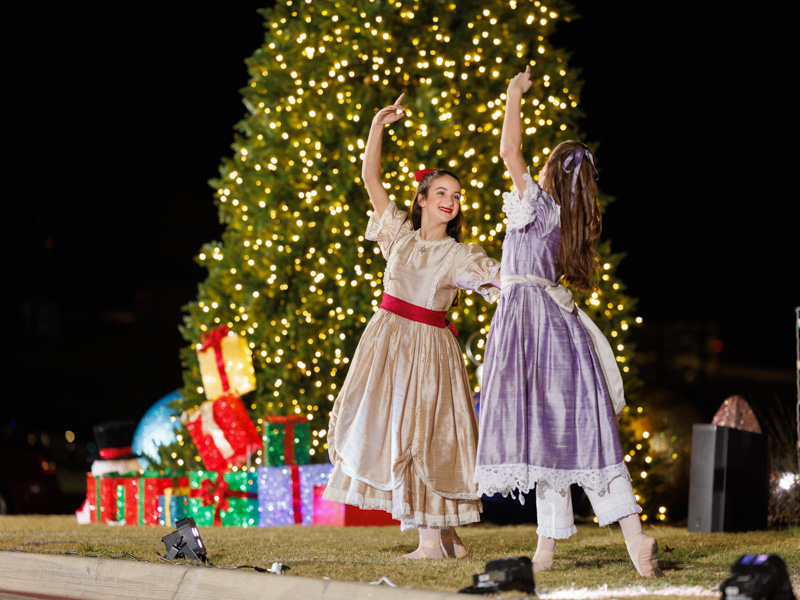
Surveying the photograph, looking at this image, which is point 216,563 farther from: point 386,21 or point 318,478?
point 386,21

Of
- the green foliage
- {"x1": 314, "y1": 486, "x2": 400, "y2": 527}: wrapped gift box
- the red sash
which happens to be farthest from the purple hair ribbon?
{"x1": 314, "y1": 486, "x2": 400, "y2": 527}: wrapped gift box

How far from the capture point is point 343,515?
24.6 feet

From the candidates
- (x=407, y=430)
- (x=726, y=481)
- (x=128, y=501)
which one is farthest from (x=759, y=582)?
(x=128, y=501)

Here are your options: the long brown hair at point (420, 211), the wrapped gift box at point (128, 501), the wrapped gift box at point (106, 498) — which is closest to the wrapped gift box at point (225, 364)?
the wrapped gift box at point (128, 501)

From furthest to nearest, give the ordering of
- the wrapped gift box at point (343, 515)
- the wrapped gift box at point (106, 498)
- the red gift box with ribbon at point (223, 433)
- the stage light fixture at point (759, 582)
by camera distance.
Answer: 1. the wrapped gift box at point (106, 498)
2. the red gift box with ribbon at point (223, 433)
3. the wrapped gift box at point (343, 515)
4. the stage light fixture at point (759, 582)

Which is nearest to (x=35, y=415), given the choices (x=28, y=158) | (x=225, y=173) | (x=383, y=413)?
(x=28, y=158)

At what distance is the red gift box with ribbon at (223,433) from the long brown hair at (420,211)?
2701 mm

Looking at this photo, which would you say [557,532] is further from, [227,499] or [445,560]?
[227,499]

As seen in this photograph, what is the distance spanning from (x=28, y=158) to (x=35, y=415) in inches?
276

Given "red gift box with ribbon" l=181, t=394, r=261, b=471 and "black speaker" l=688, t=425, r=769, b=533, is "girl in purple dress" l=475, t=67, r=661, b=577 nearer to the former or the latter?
"black speaker" l=688, t=425, r=769, b=533

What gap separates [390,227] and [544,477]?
1638 mm

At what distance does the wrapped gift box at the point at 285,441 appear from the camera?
7637mm

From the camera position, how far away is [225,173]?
8.59 meters

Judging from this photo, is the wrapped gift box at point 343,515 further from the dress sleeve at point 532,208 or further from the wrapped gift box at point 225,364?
the dress sleeve at point 532,208
